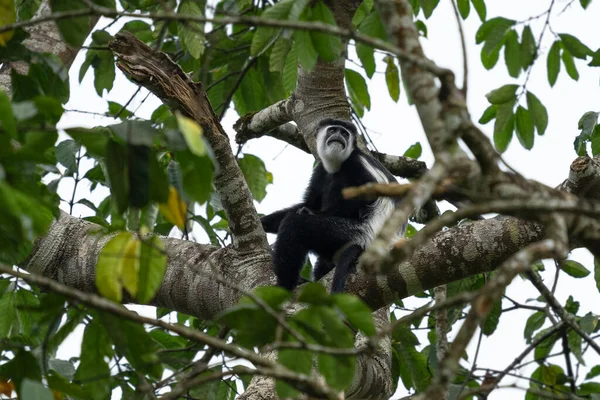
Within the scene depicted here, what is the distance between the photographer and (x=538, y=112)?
240cm

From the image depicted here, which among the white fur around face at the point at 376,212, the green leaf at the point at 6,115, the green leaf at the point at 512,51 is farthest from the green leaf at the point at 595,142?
the green leaf at the point at 6,115

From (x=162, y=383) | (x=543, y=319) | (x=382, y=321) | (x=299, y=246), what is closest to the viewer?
(x=162, y=383)

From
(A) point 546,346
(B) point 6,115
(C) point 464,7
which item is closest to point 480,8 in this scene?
(C) point 464,7

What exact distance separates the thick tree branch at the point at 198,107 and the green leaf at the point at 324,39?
0.90 meters

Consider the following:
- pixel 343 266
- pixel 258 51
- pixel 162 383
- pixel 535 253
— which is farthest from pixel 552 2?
pixel 162 383

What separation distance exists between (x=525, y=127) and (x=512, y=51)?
321 millimetres

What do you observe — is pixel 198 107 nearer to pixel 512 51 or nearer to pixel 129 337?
pixel 512 51

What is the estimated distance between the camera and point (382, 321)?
293 centimetres

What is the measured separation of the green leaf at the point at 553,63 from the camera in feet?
7.76

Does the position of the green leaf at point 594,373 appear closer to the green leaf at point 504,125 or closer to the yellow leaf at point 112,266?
the green leaf at point 504,125

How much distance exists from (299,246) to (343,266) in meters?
0.61

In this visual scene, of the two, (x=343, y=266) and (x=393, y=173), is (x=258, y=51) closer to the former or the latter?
(x=343, y=266)

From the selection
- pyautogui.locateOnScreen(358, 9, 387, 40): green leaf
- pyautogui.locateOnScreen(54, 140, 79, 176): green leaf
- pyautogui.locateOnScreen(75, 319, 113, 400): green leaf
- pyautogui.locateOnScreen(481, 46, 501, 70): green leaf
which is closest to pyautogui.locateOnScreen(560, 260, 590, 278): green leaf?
pyautogui.locateOnScreen(481, 46, 501, 70): green leaf

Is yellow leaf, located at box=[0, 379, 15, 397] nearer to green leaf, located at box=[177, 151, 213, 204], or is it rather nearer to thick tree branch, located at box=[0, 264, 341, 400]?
thick tree branch, located at box=[0, 264, 341, 400]
